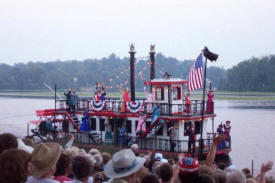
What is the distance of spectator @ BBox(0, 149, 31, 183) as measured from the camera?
4898 mm

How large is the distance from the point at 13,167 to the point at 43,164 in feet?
1.47

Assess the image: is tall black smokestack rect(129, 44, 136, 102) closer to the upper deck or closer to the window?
the upper deck

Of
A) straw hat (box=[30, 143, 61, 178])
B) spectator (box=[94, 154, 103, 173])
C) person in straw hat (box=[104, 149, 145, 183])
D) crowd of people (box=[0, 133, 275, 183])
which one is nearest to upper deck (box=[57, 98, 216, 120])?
spectator (box=[94, 154, 103, 173])

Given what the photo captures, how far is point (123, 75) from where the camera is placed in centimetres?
10731

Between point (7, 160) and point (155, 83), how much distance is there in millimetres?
19176

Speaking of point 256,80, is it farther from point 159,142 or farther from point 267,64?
point 159,142

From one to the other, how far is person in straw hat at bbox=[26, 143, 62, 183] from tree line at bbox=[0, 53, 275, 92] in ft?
233

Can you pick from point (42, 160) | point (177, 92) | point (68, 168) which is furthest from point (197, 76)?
point (42, 160)

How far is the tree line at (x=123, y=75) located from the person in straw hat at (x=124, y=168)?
232ft

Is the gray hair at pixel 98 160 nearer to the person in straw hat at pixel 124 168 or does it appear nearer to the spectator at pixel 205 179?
the person in straw hat at pixel 124 168

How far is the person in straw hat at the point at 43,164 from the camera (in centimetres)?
531

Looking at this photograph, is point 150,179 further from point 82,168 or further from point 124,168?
point 82,168

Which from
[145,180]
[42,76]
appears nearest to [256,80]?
[42,76]

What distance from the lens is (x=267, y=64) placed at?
10650 centimetres
